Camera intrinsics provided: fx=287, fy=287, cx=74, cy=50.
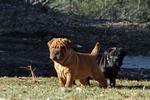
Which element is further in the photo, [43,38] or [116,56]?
[43,38]

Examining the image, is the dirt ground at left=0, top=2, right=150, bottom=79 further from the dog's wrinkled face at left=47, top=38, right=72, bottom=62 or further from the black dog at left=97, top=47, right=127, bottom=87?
the dog's wrinkled face at left=47, top=38, right=72, bottom=62

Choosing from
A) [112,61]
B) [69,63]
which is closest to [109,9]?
[112,61]

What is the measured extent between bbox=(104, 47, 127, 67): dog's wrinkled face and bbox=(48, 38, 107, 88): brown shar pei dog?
1.55 ft

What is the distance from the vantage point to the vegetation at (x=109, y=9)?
24.4 meters

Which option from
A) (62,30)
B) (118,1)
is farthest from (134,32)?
(118,1)

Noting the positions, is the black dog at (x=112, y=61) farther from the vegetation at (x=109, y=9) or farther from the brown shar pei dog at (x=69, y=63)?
the vegetation at (x=109, y=9)

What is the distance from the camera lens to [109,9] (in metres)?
24.9

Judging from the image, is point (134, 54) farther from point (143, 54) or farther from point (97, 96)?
point (97, 96)

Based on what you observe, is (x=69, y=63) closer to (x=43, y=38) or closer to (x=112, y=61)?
(x=112, y=61)

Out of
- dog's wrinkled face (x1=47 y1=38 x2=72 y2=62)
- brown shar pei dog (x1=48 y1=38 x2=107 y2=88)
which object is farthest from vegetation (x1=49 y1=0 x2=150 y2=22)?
dog's wrinkled face (x1=47 y1=38 x2=72 y2=62)

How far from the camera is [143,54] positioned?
1359 cm

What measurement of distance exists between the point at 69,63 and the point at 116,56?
4.31ft

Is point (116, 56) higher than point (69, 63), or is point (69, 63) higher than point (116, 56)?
point (69, 63)

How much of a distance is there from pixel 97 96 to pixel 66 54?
976 mm
